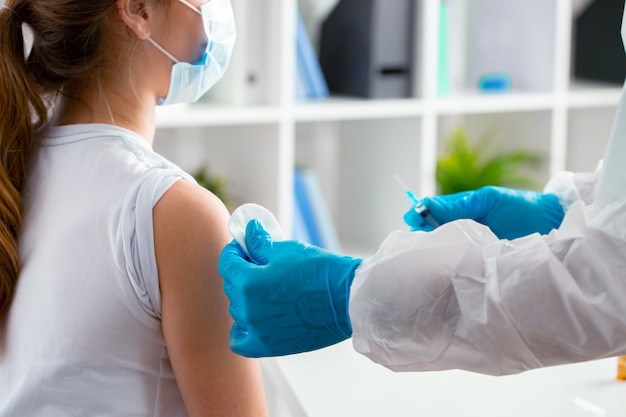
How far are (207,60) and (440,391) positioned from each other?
559 millimetres

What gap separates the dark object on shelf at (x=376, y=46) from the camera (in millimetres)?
2016

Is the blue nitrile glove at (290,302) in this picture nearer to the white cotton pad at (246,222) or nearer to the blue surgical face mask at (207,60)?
the white cotton pad at (246,222)

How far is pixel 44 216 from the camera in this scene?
1061mm

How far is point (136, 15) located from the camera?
1081 millimetres

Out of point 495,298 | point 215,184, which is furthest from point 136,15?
point 215,184

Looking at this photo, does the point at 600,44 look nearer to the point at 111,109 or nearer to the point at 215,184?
the point at 215,184

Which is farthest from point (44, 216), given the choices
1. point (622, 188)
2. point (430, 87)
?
point (430, 87)

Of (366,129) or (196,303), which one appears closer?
(196,303)

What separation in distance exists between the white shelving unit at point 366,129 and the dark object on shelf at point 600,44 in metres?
0.08

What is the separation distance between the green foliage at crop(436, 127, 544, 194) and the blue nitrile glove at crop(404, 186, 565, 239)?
84cm

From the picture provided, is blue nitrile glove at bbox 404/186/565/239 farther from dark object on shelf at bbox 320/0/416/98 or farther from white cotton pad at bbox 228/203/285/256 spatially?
dark object on shelf at bbox 320/0/416/98

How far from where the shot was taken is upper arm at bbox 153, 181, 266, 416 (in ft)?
3.20

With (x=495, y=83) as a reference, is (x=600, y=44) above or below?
above

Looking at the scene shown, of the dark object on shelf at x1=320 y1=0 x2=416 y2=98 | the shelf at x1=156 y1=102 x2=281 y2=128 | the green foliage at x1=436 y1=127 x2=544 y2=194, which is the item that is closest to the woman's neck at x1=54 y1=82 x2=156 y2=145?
the shelf at x1=156 y1=102 x2=281 y2=128
